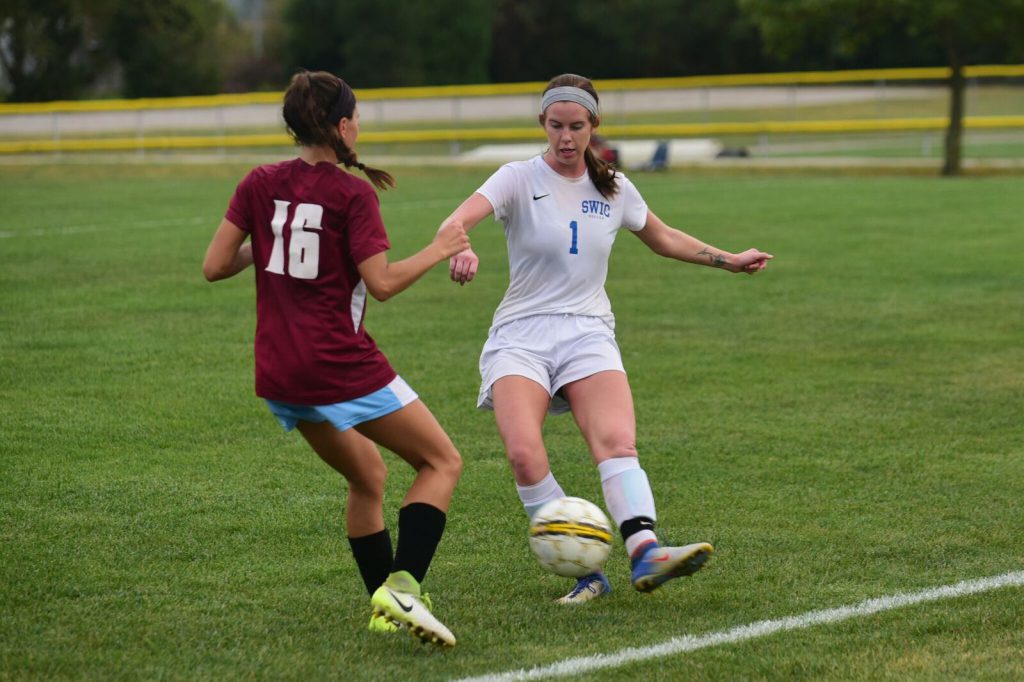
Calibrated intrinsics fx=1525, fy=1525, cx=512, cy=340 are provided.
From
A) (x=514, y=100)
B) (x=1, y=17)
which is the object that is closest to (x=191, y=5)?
(x=1, y=17)

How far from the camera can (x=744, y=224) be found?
2064 cm

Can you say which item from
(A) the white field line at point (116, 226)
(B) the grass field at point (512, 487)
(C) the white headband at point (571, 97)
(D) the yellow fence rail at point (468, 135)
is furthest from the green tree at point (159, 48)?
(C) the white headband at point (571, 97)

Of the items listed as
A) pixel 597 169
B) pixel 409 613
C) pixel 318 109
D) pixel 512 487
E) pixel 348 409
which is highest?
pixel 318 109

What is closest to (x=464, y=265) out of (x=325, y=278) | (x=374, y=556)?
(x=325, y=278)

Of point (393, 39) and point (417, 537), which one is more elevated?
point (393, 39)

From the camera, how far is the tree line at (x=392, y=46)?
62.7 m

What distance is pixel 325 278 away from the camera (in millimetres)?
4738

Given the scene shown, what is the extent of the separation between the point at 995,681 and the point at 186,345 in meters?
7.89

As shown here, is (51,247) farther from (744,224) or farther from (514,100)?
(514,100)

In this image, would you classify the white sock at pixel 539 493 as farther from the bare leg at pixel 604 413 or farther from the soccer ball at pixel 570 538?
the bare leg at pixel 604 413

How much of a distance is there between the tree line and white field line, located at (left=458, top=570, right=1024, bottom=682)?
179 feet

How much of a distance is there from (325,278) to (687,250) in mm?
1894

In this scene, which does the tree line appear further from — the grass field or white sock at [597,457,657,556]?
white sock at [597,457,657,556]

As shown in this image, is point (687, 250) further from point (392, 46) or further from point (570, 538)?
point (392, 46)
